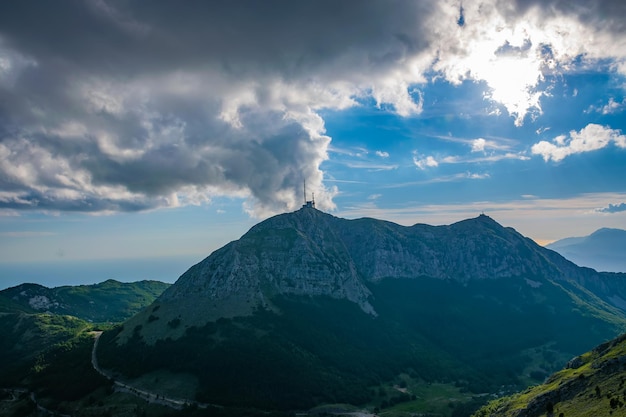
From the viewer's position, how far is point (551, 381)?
6914 inches

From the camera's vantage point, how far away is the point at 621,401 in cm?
10612

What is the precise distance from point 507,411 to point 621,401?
6641 cm

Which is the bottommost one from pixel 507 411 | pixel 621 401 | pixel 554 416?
pixel 507 411

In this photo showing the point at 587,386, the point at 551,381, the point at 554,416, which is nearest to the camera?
the point at 554,416

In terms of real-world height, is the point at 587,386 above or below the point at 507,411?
above

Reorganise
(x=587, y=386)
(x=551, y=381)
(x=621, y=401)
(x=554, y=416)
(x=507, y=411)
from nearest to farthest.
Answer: (x=621, y=401) → (x=554, y=416) → (x=587, y=386) → (x=507, y=411) → (x=551, y=381)

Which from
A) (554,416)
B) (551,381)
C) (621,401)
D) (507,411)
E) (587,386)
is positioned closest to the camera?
(621,401)

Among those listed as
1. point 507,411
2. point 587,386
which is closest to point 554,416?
point 587,386

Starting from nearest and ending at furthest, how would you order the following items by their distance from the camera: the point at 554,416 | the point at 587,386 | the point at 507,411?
1. the point at 554,416
2. the point at 587,386
3. the point at 507,411

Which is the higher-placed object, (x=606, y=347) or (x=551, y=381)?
(x=606, y=347)

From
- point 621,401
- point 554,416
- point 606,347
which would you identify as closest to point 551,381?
point 606,347

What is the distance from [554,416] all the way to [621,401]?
21450 millimetres

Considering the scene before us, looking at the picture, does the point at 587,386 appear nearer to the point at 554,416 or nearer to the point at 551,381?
the point at 554,416

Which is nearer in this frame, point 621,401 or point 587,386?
point 621,401
